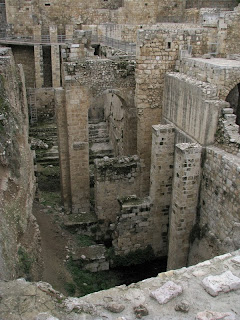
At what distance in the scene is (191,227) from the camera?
7.85m

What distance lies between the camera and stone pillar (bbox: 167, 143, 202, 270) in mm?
7308

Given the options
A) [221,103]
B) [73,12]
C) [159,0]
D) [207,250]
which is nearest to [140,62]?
[221,103]

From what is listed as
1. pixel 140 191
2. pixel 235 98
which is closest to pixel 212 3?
pixel 235 98

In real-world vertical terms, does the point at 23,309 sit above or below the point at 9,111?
below

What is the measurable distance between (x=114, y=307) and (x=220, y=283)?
51.8 inches

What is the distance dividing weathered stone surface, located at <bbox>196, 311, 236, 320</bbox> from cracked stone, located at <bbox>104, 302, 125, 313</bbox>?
2.64 feet

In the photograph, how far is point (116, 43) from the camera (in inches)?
603

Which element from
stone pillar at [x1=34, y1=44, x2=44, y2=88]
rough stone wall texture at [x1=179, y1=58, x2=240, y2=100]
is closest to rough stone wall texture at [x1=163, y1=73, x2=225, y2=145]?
rough stone wall texture at [x1=179, y1=58, x2=240, y2=100]

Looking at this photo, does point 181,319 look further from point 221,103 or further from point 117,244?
point 117,244

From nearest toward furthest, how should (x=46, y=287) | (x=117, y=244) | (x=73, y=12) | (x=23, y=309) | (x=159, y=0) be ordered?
(x=23, y=309), (x=46, y=287), (x=117, y=244), (x=159, y=0), (x=73, y=12)

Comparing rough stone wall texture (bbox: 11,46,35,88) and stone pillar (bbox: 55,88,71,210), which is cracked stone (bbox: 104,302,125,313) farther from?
rough stone wall texture (bbox: 11,46,35,88)

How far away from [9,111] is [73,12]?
53.0 ft

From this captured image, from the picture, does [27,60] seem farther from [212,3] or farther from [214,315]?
[214,315]

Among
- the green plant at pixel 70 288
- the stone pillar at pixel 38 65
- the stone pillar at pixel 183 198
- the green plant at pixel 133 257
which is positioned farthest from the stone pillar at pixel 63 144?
the stone pillar at pixel 38 65
